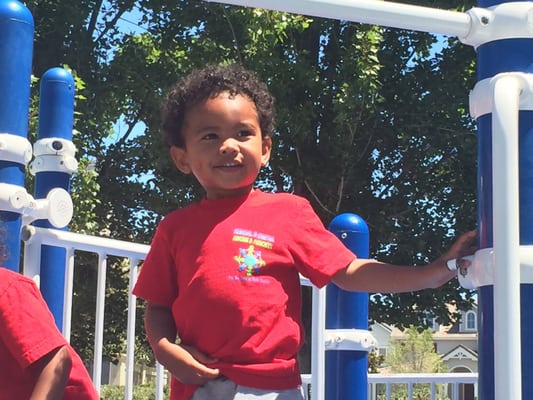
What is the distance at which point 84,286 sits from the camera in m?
10.9

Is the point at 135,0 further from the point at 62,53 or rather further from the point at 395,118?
the point at 395,118

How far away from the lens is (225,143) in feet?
6.33

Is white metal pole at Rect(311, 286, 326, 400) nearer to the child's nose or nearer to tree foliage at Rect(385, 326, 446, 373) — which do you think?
the child's nose

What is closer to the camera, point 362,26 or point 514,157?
point 514,157

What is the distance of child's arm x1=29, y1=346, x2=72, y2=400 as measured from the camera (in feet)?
5.82

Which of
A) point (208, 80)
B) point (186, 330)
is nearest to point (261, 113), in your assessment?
point (208, 80)

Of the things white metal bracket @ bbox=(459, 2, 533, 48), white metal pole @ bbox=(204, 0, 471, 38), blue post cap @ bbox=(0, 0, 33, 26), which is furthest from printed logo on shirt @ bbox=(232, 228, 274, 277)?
blue post cap @ bbox=(0, 0, 33, 26)

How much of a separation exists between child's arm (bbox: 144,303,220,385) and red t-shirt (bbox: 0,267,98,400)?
206 millimetres

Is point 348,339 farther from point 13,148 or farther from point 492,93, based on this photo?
point 492,93

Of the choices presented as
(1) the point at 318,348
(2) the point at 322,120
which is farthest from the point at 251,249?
(2) the point at 322,120

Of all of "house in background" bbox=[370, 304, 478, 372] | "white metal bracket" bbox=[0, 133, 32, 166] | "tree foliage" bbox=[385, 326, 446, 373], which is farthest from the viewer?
"house in background" bbox=[370, 304, 478, 372]

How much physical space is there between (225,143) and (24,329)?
57cm

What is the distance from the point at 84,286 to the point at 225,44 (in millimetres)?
3457

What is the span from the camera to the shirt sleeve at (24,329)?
1.78 meters
